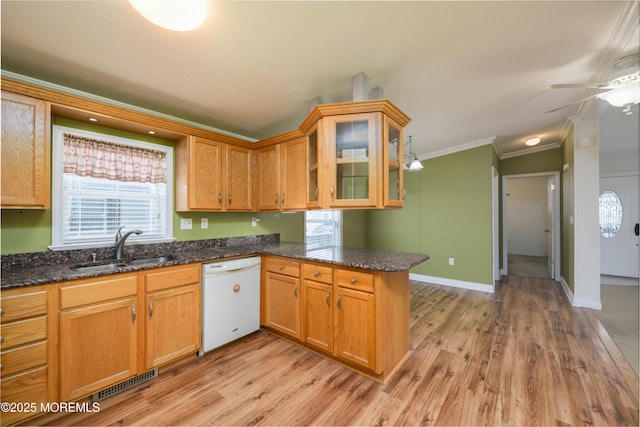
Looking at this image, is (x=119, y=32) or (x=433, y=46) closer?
(x=119, y=32)

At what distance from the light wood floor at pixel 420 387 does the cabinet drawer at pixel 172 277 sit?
0.74 metres

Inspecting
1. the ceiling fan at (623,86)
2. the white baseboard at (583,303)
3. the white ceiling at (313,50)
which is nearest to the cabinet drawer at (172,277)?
the white ceiling at (313,50)

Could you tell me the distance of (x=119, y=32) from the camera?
59.5 inches

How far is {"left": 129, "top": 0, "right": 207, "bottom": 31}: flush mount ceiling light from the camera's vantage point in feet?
3.65

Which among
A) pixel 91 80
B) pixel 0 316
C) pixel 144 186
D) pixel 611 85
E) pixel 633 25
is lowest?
pixel 0 316

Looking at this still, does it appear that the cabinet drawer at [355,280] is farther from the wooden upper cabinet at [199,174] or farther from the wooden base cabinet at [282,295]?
the wooden upper cabinet at [199,174]

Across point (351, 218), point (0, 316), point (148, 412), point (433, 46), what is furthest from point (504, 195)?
point (0, 316)

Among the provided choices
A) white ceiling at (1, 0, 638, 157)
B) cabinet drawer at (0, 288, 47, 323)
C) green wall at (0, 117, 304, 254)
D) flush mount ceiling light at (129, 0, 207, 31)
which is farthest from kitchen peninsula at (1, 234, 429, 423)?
flush mount ceiling light at (129, 0, 207, 31)

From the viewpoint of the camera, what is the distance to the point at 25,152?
1719mm

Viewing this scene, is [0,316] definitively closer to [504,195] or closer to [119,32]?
[119,32]

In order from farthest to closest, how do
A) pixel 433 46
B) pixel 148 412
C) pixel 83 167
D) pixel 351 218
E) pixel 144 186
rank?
pixel 351 218, pixel 144 186, pixel 83 167, pixel 433 46, pixel 148 412

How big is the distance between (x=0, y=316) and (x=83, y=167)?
1261 millimetres

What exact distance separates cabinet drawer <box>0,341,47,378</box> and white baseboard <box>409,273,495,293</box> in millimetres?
5031

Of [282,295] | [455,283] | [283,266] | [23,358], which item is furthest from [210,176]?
[455,283]
